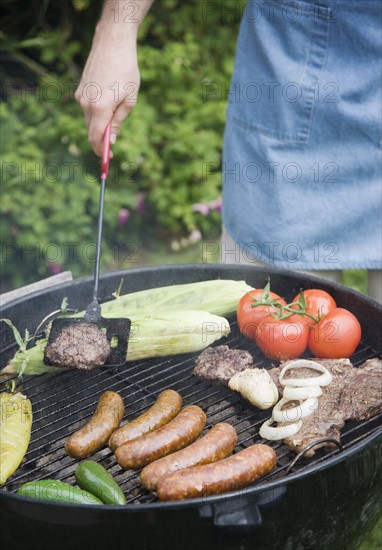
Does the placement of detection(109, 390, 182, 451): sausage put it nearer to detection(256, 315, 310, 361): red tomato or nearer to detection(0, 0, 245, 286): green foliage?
detection(256, 315, 310, 361): red tomato

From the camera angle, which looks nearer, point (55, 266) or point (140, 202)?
point (55, 266)

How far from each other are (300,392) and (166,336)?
2.58ft

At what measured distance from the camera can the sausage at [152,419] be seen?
2.59 m

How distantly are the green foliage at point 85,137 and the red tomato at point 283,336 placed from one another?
3044mm

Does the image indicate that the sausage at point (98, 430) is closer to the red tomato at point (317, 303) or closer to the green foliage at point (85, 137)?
the red tomato at point (317, 303)

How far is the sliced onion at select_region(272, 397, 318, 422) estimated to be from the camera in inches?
104

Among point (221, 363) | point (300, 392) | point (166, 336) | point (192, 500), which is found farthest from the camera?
point (166, 336)

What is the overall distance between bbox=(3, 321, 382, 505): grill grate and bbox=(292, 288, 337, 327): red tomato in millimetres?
251

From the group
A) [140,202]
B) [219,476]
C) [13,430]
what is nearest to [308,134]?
[219,476]

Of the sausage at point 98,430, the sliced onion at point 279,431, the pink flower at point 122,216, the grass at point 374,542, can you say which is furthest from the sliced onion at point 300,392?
the pink flower at point 122,216

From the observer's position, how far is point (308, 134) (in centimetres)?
350

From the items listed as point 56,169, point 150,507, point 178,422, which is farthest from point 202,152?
point 150,507

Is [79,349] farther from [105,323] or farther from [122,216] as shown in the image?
[122,216]

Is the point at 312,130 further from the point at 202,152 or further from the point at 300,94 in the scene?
the point at 202,152
